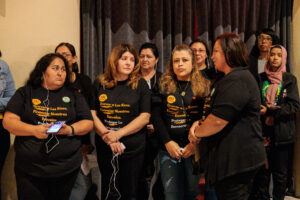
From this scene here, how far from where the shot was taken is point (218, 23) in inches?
124

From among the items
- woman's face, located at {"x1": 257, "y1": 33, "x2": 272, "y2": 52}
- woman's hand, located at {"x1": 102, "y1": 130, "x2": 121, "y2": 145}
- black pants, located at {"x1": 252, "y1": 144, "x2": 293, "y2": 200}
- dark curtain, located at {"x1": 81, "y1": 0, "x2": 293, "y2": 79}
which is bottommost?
black pants, located at {"x1": 252, "y1": 144, "x2": 293, "y2": 200}

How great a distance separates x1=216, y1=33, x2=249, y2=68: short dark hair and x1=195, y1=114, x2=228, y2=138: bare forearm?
1.13ft

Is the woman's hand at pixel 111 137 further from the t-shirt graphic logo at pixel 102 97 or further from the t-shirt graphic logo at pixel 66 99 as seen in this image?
the t-shirt graphic logo at pixel 66 99

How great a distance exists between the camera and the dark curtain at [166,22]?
2840 mm

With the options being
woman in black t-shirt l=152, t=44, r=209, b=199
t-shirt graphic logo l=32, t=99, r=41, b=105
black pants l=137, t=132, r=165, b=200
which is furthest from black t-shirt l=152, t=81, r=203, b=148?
t-shirt graphic logo l=32, t=99, r=41, b=105

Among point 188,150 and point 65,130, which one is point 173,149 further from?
point 65,130

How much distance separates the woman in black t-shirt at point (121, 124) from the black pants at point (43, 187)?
34 centimetres

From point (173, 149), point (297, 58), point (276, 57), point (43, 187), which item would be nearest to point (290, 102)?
point (276, 57)

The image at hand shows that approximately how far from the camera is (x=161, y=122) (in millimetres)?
2078

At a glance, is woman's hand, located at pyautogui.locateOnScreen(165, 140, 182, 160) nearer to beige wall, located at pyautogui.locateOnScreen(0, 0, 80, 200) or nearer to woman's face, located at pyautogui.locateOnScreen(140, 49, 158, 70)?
woman's face, located at pyautogui.locateOnScreen(140, 49, 158, 70)

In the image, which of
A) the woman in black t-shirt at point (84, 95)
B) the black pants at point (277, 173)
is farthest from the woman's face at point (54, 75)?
the black pants at point (277, 173)

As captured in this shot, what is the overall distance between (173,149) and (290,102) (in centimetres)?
141

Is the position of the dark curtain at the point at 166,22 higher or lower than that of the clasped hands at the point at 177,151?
higher

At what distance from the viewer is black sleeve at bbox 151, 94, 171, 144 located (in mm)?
2037
